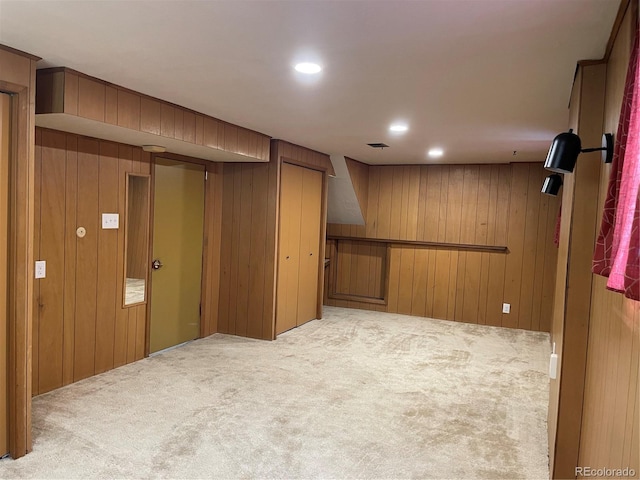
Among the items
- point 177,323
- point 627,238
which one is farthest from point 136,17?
point 177,323

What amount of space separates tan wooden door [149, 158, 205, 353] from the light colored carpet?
253 mm

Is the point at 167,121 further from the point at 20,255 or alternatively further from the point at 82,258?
the point at 20,255

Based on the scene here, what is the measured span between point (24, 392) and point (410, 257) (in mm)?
4928

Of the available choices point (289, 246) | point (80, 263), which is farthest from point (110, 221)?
point (289, 246)

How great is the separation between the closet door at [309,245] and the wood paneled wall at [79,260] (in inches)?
79.6

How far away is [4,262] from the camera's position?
2383mm

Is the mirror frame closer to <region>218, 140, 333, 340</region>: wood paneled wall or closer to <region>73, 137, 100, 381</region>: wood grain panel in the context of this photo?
<region>73, 137, 100, 381</region>: wood grain panel

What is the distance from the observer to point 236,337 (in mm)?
4984

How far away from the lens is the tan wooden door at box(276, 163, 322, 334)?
5.07 m

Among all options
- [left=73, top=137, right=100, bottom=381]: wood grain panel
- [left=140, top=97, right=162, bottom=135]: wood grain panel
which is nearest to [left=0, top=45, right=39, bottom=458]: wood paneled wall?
[left=140, top=97, right=162, bottom=135]: wood grain panel

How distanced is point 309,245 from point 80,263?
108 inches

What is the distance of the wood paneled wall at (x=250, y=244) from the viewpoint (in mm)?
4828

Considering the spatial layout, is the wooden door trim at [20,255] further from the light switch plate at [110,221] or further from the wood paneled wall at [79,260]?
the light switch plate at [110,221]

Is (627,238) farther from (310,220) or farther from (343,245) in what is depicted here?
(343,245)
